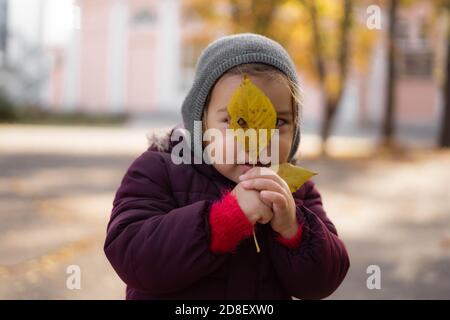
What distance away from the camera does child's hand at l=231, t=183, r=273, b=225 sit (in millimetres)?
1417

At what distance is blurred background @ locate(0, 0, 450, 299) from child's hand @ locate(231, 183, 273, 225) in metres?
0.63

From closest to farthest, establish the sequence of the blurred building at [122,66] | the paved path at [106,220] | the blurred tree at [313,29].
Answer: the paved path at [106,220]
the blurred tree at [313,29]
the blurred building at [122,66]

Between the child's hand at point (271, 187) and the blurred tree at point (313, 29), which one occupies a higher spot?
the blurred tree at point (313, 29)

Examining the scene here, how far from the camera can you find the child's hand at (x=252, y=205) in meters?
1.42

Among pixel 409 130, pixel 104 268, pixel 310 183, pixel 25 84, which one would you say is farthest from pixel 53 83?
pixel 310 183

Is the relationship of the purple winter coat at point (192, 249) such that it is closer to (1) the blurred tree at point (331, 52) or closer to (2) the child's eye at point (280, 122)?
(2) the child's eye at point (280, 122)

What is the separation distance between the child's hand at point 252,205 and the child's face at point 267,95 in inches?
4.8

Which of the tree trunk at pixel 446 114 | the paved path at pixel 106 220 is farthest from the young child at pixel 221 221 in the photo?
the tree trunk at pixel 446 114

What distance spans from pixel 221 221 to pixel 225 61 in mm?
434

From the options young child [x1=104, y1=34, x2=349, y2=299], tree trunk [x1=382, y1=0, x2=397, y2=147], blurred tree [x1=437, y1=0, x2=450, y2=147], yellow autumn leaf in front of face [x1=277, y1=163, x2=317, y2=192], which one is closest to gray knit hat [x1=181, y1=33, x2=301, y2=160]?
young child [x1=104, y1=34, x2=349, y2=299]

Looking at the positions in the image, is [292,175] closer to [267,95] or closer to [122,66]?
[267,95]

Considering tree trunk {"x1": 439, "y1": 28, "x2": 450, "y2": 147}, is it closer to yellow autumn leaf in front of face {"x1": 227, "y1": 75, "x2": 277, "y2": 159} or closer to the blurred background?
the blurred background

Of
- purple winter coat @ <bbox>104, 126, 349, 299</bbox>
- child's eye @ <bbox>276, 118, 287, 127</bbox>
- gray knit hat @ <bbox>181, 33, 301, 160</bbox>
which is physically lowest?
purple winter coat @ <bbox>104, 126, 349, 299</bbox>

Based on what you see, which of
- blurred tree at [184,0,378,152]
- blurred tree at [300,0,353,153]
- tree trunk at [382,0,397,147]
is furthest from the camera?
tree trunk at [382,0,397,147]
